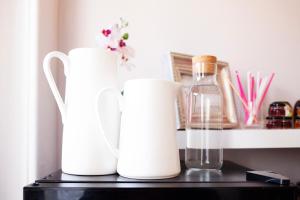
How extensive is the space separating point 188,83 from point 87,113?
405 millimetres

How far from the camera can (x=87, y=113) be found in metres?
0.64

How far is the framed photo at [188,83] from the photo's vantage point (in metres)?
0.89

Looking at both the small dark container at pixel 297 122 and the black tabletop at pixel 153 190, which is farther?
the small dark container at pixel 297 122

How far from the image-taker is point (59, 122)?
99 cm

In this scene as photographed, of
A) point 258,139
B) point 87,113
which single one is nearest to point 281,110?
point 258,139

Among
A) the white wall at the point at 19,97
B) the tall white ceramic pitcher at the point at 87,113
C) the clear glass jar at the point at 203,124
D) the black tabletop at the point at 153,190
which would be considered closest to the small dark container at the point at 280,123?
the clear glass jar at the point at 203,124

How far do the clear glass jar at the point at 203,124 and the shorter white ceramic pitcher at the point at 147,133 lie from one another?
0.14m

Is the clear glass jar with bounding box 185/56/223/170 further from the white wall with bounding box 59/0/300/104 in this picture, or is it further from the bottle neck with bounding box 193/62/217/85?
the white wall with bounding box 59/0/300/104

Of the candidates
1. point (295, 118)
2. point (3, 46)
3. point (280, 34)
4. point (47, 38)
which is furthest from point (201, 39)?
point (3, 46)

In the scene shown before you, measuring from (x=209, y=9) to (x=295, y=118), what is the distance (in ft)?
1.64

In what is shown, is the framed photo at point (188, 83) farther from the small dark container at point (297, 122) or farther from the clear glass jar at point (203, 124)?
the small dark container at point (297, 122)

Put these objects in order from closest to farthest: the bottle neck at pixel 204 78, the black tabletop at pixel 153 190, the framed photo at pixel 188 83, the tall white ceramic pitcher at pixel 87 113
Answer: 1. the black tabletop at pixel 153 190
2. the tall white ceramic pitcher at pixel 87 113
3. the bottle neck at pixel 204 78
4. the framed photo at pixel 188 83

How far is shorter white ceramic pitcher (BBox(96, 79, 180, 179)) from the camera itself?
0.59m

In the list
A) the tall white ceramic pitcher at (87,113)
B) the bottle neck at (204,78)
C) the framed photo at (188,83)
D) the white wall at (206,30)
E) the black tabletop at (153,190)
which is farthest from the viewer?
the white wall at (206,30)
